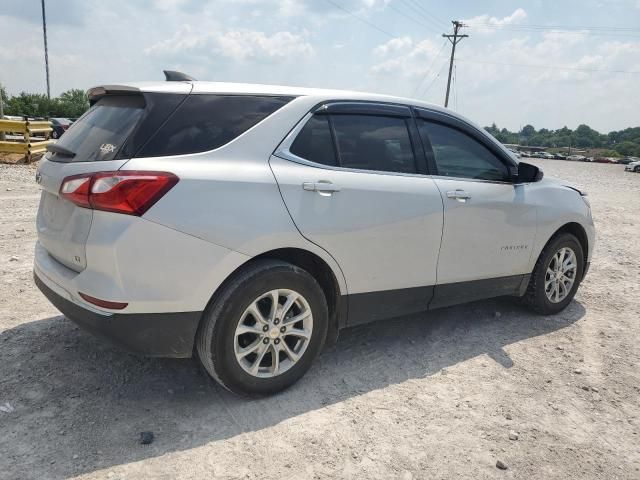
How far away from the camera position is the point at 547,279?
4848 mm

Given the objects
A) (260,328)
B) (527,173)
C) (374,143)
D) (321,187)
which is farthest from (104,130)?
(527,173)

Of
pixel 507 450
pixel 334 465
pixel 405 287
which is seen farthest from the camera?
pixel 405 287

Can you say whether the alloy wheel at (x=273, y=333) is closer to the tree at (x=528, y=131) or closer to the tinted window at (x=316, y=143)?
the tinted window at (x=316, y=143)

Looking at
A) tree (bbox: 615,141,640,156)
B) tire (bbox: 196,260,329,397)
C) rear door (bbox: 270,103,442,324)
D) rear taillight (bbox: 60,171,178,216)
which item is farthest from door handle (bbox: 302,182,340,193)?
tree (bbox: 615,141,640,156)

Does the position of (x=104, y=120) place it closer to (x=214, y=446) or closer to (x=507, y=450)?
(x=214, y=446)

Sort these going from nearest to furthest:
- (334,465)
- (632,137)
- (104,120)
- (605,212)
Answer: (334,465)
(104,120)
(605,212)
(632,137)

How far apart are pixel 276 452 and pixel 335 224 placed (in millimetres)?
1312

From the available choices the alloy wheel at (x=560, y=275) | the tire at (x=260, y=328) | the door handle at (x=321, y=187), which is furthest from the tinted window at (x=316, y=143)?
the alloy wheel at (x=560, y=275)

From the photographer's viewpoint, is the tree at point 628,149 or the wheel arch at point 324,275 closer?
the wheel arch at point 324,275

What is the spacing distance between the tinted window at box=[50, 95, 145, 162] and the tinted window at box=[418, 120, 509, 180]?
1988 mm

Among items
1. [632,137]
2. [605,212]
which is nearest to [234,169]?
[605,212]

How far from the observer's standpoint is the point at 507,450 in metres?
2.90

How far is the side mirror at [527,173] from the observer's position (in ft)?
14.5

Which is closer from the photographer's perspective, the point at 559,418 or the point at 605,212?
the point at 559,418
